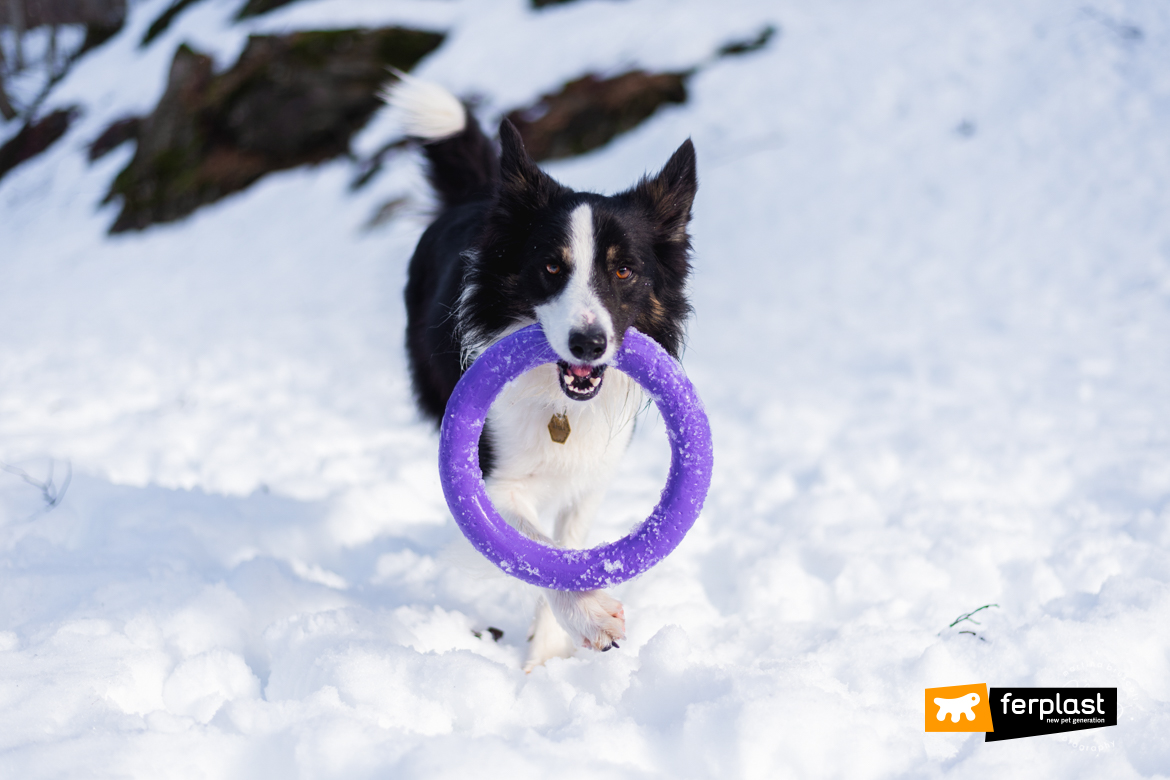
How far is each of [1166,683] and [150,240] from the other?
38.2 ft

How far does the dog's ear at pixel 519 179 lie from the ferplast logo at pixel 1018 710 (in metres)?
2.13

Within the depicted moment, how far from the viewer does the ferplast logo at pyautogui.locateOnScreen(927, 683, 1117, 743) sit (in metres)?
2.27

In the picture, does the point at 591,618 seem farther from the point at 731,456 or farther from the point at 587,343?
the point at 731,456

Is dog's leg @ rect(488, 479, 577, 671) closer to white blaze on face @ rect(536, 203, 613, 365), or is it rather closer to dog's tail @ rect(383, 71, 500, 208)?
white blaze on face @ rect(536, 203, 613, 365)

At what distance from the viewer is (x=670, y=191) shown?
3.14 metres

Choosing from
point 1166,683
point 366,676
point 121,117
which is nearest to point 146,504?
point 366,676

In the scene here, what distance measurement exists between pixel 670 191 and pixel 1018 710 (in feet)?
6.90

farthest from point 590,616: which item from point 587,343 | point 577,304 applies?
point 577,304

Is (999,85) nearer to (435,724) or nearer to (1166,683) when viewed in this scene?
(1166,683)

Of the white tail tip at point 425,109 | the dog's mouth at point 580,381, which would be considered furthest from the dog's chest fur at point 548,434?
the white tail tip at point 425,109

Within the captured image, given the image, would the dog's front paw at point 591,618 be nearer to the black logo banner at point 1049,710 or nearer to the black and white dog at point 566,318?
the black and white dog at point 566,318

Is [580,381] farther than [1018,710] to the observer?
Yes

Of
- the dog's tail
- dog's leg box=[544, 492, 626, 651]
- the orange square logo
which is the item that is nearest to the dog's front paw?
dog's leg box=[544, 492, 626, 651]

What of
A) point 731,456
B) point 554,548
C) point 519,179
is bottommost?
point 731,456
